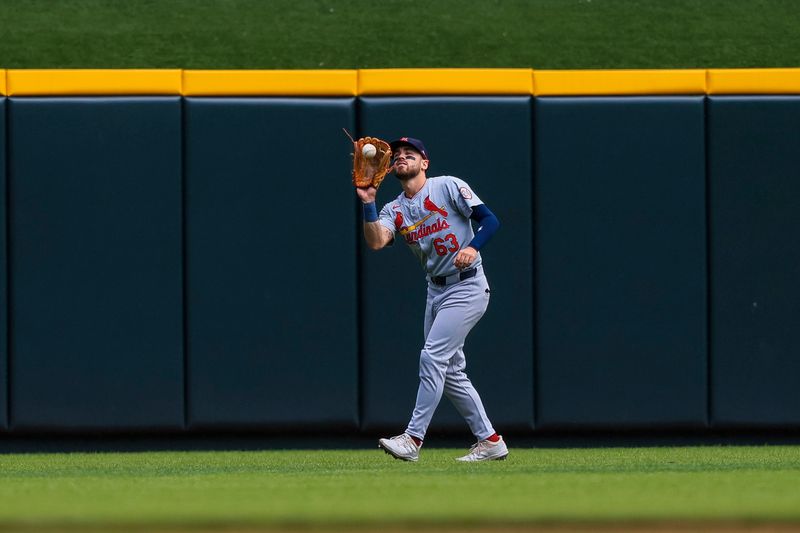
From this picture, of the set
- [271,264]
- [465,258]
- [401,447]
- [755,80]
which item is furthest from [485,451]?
[755,80]

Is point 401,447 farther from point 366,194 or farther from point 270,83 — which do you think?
point 270,83

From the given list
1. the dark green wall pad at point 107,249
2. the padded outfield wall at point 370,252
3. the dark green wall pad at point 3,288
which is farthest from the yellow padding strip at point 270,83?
the dark green wall pad at point 3,288

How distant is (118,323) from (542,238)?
2481 millimetres

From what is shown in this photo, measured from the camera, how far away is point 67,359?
7.39 meters

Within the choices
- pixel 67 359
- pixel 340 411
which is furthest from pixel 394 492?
pixel 67 359

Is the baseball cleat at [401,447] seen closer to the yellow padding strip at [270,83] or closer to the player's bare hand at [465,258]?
the player's bare hand at [465,258]

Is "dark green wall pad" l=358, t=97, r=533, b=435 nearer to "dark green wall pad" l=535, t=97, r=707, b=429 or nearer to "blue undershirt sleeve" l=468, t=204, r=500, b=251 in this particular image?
"dark green wall pad" l=535, t=97, r=707, b=429

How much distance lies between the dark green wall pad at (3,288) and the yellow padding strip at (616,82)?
3.05 metres

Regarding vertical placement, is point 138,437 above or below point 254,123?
below

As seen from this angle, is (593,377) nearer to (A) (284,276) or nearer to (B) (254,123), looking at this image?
(A) (284,276)
